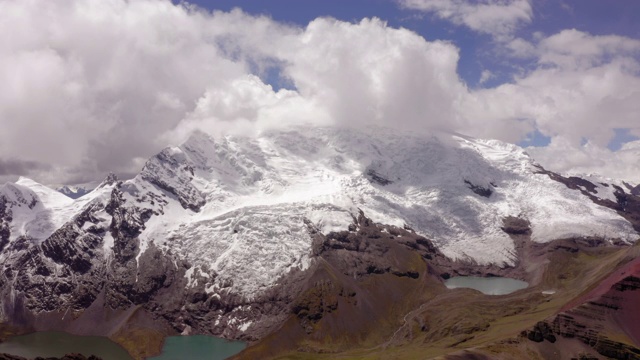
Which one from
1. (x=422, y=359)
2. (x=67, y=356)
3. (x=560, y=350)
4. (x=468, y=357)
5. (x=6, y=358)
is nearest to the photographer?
(x=6, y=358)

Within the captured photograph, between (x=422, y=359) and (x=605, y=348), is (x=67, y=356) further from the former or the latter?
(x=605, y=348)

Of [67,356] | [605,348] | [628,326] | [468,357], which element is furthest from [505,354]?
[67,356]

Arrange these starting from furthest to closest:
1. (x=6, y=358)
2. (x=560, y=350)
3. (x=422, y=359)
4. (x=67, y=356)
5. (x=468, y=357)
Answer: (x=422, y=359) < (x=560, y=350) < (x=468, y=357) < (x=67, y=356) < (x=6, y=358)

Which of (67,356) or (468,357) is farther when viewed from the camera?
(468,357)

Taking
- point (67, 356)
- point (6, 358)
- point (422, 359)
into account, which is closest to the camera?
point (6, 358)

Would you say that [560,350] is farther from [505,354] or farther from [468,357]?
[468,357]

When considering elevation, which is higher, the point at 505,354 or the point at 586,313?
the point at 586,313

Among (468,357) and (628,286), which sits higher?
(628,286)

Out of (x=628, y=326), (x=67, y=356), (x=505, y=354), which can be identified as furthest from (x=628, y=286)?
(x=67, y=356)

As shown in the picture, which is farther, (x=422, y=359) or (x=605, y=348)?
(x=422, y=359)
